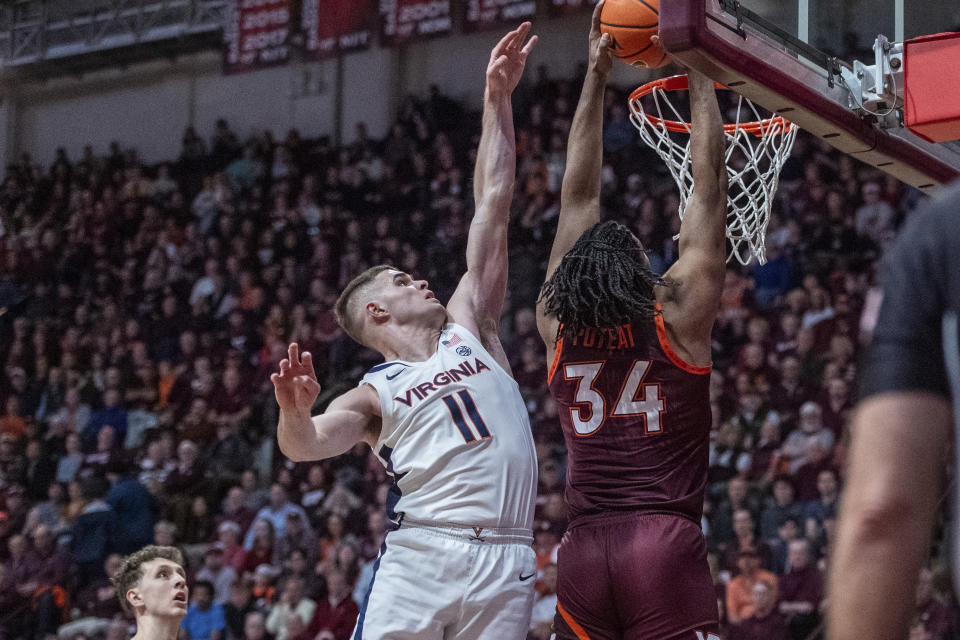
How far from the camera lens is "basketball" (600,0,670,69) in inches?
160

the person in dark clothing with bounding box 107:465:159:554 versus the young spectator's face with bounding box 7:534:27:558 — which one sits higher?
the person in dark clothing with bounding box 107:465:159:554

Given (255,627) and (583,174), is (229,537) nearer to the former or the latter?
(255,627)

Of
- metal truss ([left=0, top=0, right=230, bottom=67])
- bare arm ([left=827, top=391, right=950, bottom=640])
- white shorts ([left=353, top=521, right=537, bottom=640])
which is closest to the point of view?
bare arm ([left=827, top=391, right=950, bottom=640])

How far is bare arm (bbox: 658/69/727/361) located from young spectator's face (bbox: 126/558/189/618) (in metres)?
2.80

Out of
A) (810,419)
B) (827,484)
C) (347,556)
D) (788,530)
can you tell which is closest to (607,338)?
(788,530)

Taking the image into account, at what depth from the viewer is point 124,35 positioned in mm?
16391

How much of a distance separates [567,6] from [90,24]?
676cm

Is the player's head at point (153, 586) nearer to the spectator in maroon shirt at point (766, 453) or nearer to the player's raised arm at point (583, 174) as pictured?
the player's raised arm at point (583, 174)

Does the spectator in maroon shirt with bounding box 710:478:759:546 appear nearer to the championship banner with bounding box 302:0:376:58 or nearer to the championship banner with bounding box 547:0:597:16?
the championship banner with bounding box 547:0:597:16

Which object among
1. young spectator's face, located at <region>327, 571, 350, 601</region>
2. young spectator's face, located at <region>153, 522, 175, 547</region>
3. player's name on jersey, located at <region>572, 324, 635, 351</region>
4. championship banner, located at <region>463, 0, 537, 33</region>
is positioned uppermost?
championship banner, located at <region>463, 0, 537, 33</region>

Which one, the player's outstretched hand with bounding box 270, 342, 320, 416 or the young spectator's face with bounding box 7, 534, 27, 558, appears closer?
the player's outstretched hand with bounding box 270, 342, 320, 416

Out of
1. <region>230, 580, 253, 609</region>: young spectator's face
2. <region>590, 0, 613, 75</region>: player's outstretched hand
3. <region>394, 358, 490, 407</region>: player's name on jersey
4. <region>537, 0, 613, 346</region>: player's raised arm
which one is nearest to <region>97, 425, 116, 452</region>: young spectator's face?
<region>230, 580, 253, 609</region>: young spectator's face

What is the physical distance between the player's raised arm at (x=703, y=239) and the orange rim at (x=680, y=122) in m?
0.67

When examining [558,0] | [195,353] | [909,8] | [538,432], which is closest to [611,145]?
[558,0]
